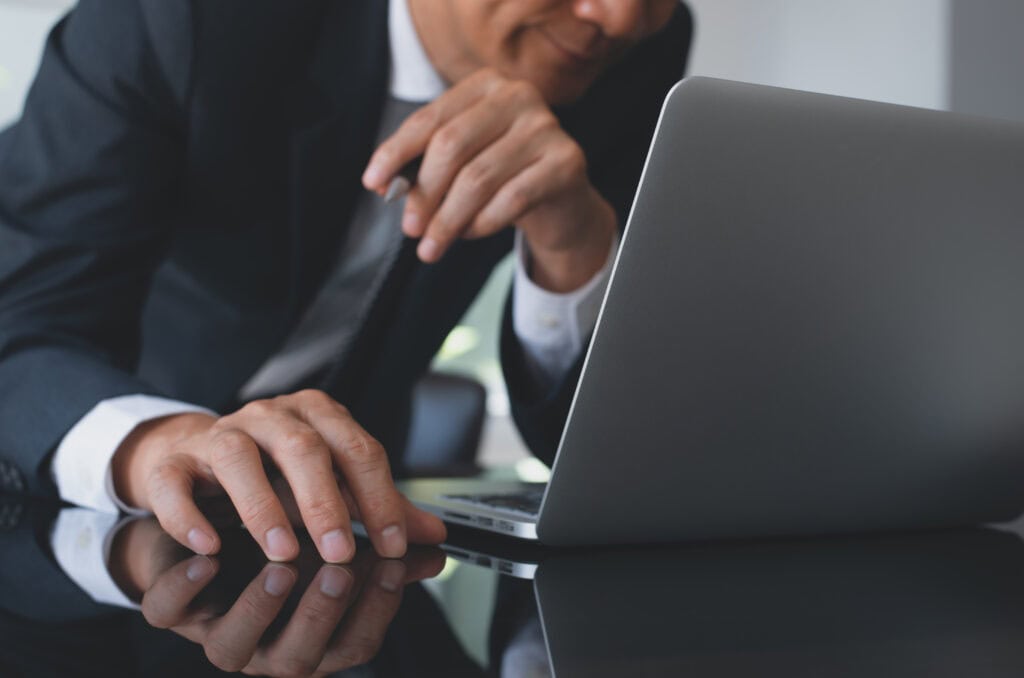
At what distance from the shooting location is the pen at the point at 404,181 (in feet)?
2.36

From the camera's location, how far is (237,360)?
1.26m

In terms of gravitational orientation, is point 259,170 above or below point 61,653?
above

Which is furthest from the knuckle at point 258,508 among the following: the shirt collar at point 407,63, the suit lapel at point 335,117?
the shirt collar at point 407,63

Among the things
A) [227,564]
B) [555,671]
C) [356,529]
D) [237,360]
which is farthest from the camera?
[237,360]

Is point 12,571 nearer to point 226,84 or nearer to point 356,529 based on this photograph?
point 356,529

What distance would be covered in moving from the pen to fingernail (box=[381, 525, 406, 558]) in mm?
282

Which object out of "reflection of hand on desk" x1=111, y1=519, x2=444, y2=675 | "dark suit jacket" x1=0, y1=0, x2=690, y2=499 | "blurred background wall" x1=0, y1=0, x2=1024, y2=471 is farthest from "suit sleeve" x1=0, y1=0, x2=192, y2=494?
"blurred background wall" x1=0, y1=0, x2=1024, y2=471

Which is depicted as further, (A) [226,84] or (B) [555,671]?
(A) [226,84]

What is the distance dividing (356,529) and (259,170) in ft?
2.05

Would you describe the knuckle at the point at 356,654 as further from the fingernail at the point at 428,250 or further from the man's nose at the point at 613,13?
the man's nose at the point at 613,13

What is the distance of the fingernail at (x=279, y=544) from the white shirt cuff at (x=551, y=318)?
0.57 m

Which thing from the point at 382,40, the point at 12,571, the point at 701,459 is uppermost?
the point at 382,40

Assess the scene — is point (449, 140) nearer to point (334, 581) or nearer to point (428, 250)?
point (428, 250)

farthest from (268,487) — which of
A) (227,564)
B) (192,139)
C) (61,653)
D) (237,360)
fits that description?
(237,360)
